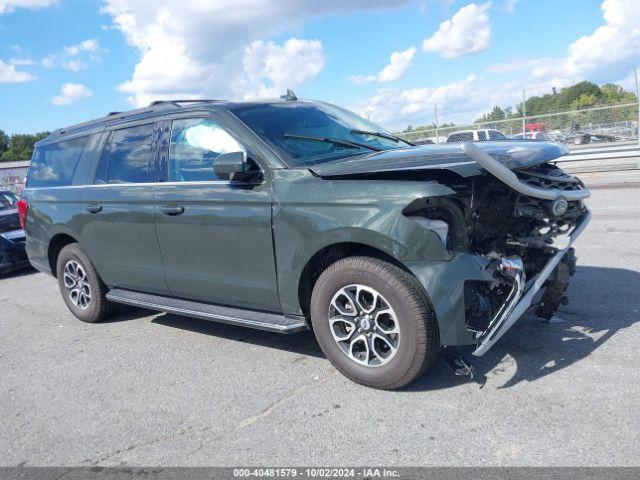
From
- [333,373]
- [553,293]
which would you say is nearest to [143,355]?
[333,373]

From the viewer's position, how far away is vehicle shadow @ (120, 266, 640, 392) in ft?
12.0

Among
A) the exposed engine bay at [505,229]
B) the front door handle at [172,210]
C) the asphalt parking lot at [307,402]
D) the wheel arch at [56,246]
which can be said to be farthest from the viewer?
the wheel arch at [56,246]

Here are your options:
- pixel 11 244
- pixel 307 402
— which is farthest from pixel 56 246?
pixel 307 402

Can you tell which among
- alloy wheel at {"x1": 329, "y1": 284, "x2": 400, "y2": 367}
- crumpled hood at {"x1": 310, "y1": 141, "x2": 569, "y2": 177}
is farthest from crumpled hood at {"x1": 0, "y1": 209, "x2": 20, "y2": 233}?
alloy wheel at {"x1": 329, "y1": 284, "x2": 400, "y2": 367}

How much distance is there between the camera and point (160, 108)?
4875mm

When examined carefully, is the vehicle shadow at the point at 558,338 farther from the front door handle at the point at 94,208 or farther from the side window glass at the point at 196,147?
the front door handle at the point at 94,208

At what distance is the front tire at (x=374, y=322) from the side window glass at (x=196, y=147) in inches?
52.3

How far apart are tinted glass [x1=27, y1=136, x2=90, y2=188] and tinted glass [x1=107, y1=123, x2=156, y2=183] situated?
0.64 m

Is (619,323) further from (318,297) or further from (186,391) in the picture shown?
(186,391)

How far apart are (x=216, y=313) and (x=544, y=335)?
2.47m

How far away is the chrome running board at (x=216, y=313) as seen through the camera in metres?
3.85

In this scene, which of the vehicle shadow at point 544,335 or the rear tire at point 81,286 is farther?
the rear tire at point 81,286

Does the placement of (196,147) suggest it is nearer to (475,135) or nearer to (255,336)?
(255,336)

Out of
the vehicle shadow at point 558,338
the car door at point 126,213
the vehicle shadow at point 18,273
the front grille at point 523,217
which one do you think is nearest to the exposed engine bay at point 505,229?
the front grille at point 523,217
